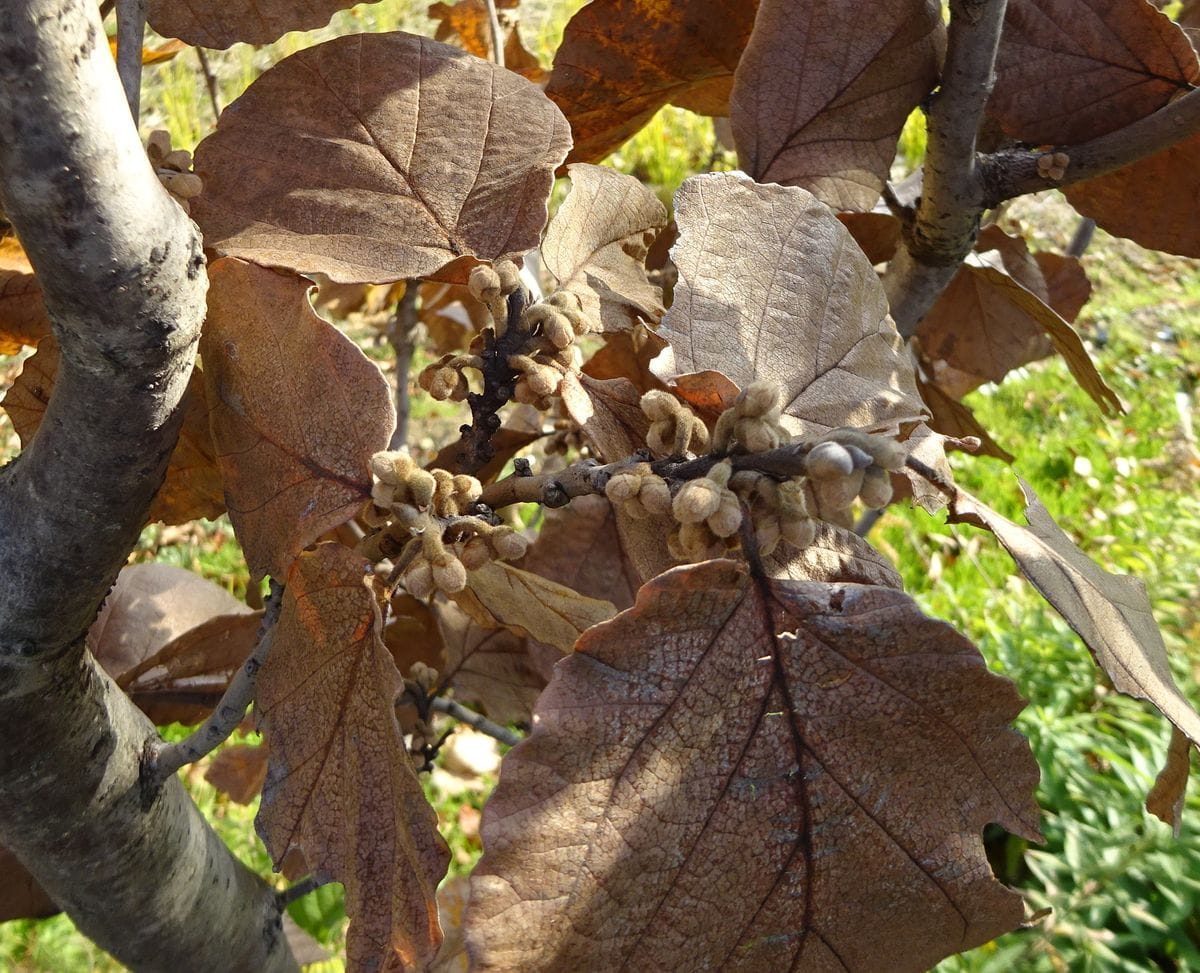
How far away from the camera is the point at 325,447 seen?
1.48 ft

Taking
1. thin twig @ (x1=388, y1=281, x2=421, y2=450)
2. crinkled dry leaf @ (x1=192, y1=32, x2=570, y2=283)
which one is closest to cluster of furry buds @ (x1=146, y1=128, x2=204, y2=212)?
crinkled dry leaf @ (x1=192, y1=32, x2=570, y2=283)

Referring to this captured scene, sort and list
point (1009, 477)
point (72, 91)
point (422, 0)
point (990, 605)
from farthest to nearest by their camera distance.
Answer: point (422, 0)
point (1009, 477)
point (990, 605)
point (72, 91)

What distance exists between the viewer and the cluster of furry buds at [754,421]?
16.1 inches

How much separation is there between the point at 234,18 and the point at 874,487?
42 cm

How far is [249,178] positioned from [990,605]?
8.81 ft

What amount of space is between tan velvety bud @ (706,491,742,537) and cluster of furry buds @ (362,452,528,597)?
0.09m

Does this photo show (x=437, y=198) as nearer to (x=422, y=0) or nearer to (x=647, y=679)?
(x=647, y=679)

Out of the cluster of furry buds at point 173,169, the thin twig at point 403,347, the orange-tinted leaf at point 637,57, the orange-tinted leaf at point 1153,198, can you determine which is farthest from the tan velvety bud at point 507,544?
the thin twig at point 403,347

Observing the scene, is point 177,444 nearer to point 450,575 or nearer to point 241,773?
point 450,575

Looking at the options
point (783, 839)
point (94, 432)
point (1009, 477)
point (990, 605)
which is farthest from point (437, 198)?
point (1009, 477)

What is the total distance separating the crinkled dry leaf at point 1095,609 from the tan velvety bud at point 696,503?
12 cm

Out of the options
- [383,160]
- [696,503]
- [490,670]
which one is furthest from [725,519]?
[490,670]

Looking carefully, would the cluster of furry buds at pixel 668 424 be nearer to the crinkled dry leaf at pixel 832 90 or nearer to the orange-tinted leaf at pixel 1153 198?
the crinkled dry leaf at pixel 832 90

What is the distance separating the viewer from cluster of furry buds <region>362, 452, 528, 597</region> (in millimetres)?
421
